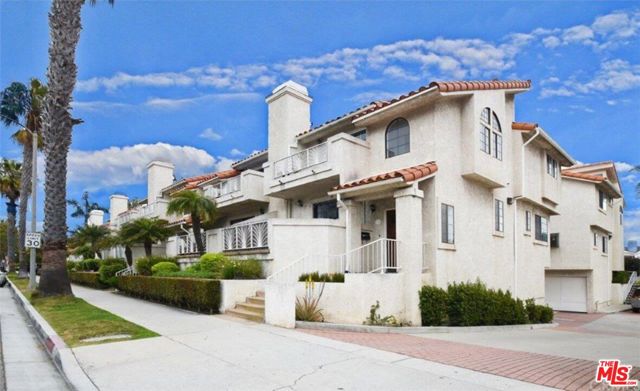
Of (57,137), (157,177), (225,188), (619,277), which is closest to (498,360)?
(225,188)

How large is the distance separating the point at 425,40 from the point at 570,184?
17.2 meters

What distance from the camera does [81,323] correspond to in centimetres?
1100

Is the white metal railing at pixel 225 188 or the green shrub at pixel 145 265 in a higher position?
the white metal railing at pixel 225 188

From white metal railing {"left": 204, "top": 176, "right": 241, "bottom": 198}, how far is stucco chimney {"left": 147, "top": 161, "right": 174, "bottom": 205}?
13.4 meters

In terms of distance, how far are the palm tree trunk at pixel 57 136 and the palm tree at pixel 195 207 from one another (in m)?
4.34

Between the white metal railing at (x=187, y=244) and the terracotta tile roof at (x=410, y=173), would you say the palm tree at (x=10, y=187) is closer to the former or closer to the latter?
the white metal railing at (x=187, y=244)

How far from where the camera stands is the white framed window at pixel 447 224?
552 inches

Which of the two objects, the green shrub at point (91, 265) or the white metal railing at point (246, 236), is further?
the green shrub at point (91, 265)

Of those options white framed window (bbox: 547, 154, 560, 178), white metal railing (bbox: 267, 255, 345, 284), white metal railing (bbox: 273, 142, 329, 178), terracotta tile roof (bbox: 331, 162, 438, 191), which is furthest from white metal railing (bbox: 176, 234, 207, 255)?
white framed window (bbox: 547, 154, 560, 178)

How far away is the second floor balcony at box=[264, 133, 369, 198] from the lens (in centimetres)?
1534

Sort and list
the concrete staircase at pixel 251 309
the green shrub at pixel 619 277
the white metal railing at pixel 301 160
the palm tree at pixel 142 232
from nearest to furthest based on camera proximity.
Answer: the concrete staircase at pixel 251 309, the white metal railing at pixel 301 160, the palm tree at pixel 142 232, the green shrub at pixel 619 277

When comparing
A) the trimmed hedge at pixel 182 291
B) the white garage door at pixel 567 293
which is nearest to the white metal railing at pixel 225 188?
the trimmed hedge at pixel 182 291

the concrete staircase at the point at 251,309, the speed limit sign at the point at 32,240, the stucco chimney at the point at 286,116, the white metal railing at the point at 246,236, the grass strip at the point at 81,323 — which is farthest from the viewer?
the speed limit sign at the point at 32,240

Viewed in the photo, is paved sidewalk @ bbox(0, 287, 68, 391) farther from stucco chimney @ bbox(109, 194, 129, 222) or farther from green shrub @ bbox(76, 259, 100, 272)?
stucco chimney @ bbox(109, 194, 129, 222)
